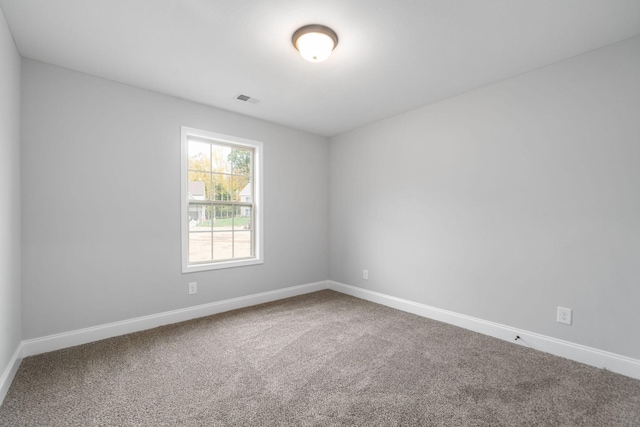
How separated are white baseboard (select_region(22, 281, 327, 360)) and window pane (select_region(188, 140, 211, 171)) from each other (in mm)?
1641

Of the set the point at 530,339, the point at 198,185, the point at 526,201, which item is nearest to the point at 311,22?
the point at 198,185

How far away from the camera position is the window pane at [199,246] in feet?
11.5

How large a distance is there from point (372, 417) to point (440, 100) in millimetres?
3134

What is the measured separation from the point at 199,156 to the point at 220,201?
0.59 meters

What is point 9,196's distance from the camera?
2.13m

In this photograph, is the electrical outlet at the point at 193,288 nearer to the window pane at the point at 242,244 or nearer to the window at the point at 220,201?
the window at the point at 220,201

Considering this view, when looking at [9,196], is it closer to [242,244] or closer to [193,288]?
[193,288]

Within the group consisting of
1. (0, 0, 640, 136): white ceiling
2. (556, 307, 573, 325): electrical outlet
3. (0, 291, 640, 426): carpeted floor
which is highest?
(0, 0, 640, 136): white ceiling

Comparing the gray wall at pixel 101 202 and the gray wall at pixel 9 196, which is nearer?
the gray wall at pixel 9 196

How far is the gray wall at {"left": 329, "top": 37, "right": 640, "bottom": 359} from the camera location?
2252 mm

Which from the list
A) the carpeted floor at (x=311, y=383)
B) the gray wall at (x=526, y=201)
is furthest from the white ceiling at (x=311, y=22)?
the carpeted floor at (x=311, y=383)

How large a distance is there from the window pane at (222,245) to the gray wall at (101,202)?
0.21 metres

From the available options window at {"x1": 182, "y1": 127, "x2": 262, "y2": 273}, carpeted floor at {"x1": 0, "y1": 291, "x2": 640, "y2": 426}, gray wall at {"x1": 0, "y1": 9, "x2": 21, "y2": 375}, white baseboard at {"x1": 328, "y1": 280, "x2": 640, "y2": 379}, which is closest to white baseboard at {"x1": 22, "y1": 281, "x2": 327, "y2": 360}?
carpeted floor at {"x1": 0, "y1": 291, "x2": 640, "y2": 426}

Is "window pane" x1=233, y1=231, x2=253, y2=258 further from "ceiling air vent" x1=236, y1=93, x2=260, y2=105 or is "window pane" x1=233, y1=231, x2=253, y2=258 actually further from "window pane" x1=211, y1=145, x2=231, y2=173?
"ceiling air vent" x1=236, y1=93, x2=260, y2=105
